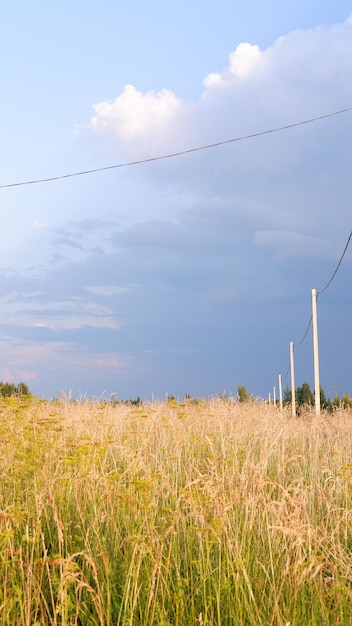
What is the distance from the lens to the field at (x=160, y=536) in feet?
10.2

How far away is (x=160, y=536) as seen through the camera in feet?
10.8

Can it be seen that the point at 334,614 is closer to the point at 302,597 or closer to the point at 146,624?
the point at 302,597

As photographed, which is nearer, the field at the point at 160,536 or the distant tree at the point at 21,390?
the field at the point at 160,536

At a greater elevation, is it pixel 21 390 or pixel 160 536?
pixel 21 390

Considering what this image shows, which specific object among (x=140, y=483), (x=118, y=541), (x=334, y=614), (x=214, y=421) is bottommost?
(x=334, y=614)

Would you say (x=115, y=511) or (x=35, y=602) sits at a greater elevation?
(x=115, y=511)

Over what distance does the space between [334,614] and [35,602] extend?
5.22ft

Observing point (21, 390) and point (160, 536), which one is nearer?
point (160, 536)

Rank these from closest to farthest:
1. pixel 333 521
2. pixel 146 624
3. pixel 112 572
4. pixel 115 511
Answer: pixel 146 624
pixel 112 572
pixel 115 511
pixel 333 521

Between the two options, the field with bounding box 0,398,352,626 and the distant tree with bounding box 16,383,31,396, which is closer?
the field with bounding box 0,398,352,626

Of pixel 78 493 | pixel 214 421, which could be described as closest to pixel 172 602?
pixel 78 493

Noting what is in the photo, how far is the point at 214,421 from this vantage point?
920 cm

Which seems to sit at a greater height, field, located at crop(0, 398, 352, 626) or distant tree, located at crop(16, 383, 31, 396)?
distant tree, located at crop(16, 383, 31, 396)

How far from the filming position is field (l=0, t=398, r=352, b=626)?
10.2ft
